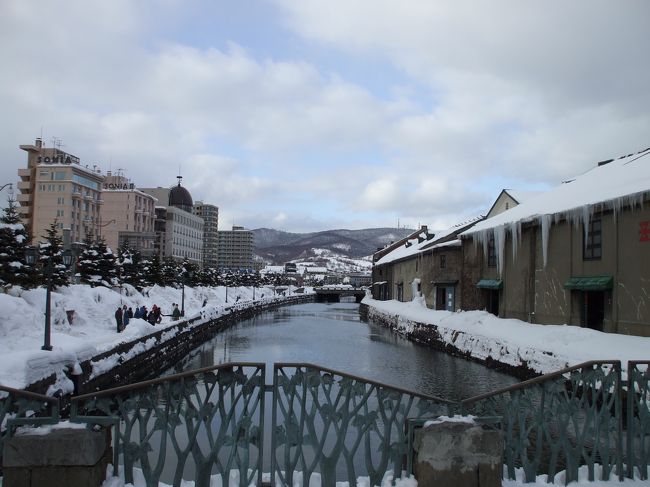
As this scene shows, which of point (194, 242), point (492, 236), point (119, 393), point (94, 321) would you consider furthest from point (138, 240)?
point (119, 393)

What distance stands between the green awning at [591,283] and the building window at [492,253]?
880 cm

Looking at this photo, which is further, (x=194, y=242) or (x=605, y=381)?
(x=194, y=242)

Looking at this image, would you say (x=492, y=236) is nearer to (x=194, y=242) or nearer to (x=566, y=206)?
(x=566, y=206)

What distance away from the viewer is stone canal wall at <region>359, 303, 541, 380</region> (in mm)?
20625

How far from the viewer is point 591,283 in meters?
20.5

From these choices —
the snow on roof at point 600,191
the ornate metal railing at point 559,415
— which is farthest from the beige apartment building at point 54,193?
the ornate metal railing at point 559,415

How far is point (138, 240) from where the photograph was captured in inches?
3942

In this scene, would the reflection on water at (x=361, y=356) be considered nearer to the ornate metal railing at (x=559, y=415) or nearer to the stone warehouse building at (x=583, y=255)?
the stone warehouse building at (x=583, y=255)

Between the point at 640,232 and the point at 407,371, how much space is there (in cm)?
1105

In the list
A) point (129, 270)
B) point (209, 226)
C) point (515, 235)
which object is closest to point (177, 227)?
point (209, 226)

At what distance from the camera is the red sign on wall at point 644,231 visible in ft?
58.9

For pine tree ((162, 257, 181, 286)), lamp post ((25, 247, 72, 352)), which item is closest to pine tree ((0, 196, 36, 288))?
lamp post ((25, 247, 72, 352))

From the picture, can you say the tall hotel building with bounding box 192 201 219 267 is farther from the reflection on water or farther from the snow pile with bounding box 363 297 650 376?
the snow pile with bounding box 363 297 650 376

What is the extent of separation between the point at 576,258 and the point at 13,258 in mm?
25800
